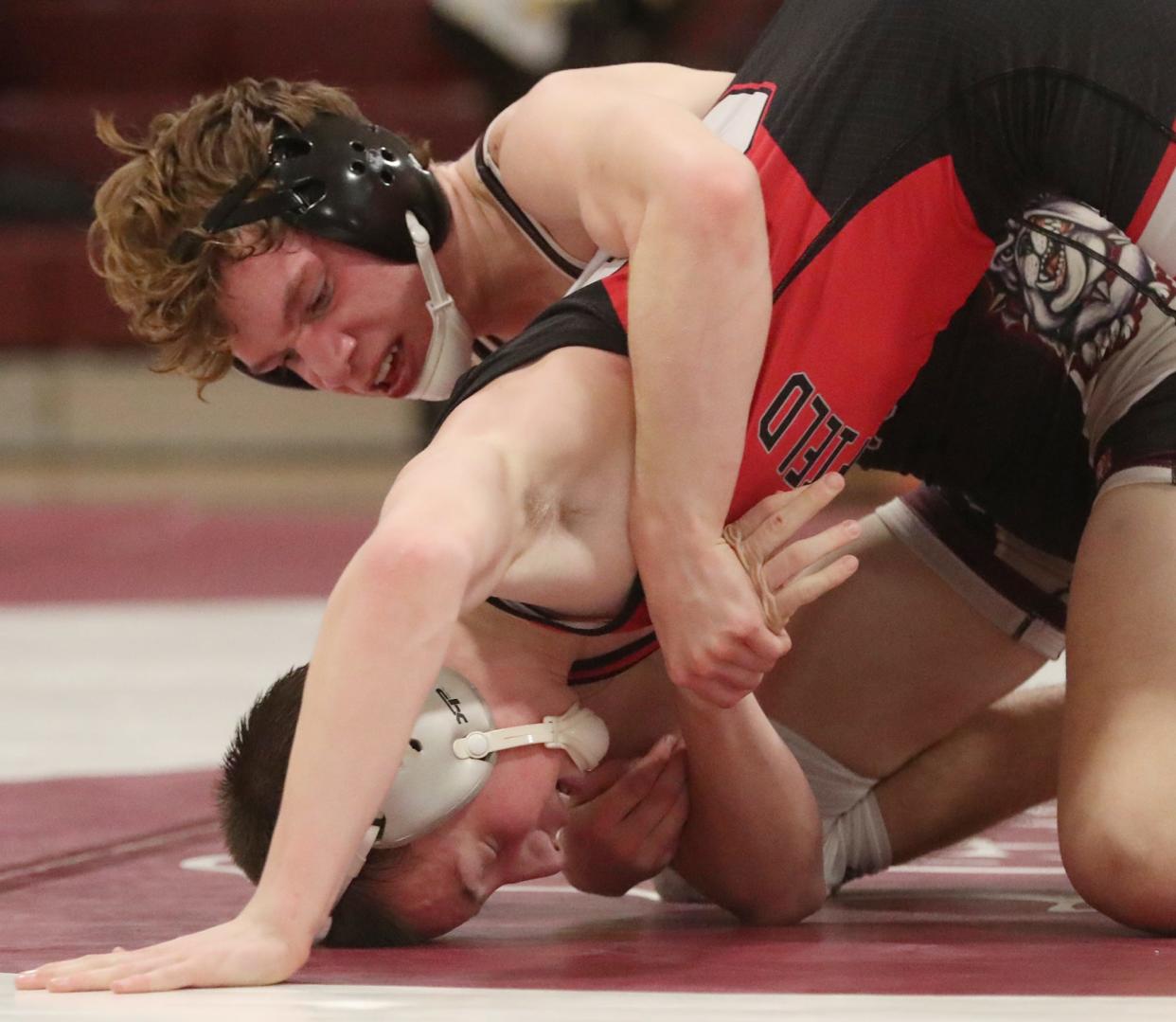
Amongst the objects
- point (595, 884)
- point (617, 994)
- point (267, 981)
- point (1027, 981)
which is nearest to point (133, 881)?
point (595, 884)

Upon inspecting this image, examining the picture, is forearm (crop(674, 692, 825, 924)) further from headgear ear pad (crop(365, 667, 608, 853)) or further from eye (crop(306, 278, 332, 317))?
eye (crop(306, 278, 332, 317))

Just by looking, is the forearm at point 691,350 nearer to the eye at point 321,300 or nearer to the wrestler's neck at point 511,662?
the wrestler's neck at point 511,662

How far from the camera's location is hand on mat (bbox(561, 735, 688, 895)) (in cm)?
237

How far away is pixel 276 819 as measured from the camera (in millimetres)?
2119

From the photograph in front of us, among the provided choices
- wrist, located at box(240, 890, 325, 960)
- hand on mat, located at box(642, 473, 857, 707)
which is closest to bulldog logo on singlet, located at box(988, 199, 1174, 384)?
hand on mat, located at box(642, 473, 857, 707)

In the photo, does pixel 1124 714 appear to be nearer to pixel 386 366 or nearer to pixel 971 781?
pixel 971 781

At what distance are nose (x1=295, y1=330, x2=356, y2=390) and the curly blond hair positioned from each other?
10 centimetres

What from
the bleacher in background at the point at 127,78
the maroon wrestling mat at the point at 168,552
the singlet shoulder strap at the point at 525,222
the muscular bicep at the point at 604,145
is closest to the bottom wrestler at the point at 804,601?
the muscular bicep at the point at 604,145

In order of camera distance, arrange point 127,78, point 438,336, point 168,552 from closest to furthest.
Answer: point 438,336 → point 168,552 → point 127,78

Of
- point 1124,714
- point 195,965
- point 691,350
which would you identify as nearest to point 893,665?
point 1124,714

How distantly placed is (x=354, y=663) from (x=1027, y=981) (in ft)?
2.18

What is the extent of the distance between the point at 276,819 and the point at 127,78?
996 cm

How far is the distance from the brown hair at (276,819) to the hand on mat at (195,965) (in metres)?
0.26

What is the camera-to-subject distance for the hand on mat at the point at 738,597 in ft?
7.06
